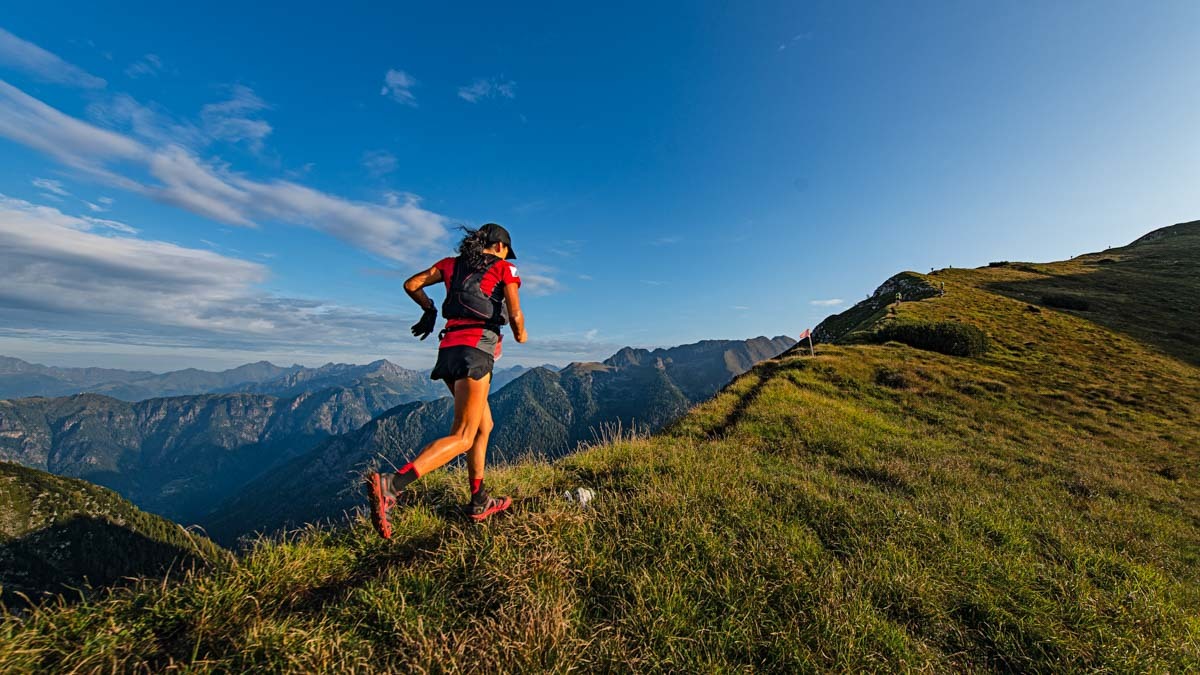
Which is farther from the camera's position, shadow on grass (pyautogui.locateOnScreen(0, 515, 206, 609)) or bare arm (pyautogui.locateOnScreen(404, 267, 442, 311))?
shadow on grass (pyautogui.locateOnScreen(0, 515, 206, 609))

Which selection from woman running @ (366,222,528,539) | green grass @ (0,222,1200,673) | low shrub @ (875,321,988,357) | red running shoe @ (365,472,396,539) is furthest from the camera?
low shrub @ (875,321,988,357)

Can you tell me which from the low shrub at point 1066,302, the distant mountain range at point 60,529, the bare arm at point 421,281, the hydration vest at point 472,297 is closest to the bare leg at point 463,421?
the hydration vest at point 472,297

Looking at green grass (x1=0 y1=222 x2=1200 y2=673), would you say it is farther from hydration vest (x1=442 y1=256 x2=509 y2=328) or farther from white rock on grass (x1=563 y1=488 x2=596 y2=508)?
hydration vest (x1=442 y1=256 x2=509 y2=328)

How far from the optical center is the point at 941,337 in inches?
960

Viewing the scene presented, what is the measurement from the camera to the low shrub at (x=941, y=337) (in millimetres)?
23391

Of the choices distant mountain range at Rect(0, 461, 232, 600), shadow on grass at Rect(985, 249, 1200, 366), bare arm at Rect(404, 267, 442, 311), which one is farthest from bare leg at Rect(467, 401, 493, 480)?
distant mountain range at Rect(0, 461, 232, 600)

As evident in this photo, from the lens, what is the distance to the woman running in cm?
512

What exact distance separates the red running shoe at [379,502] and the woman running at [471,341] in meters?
0.02

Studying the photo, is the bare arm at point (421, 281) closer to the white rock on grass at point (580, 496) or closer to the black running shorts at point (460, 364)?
the black running shorts at point (460, 364)

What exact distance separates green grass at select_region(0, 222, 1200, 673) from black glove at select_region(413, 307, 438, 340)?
217cm

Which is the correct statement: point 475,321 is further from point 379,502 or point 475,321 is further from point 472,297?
point 379,502

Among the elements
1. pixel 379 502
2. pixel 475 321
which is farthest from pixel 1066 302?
pixel 379 502

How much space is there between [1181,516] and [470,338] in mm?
13699

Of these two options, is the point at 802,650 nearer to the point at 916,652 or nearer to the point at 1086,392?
the point at 916,652
